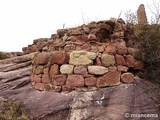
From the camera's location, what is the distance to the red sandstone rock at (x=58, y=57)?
5.96m

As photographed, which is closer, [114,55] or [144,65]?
[114,55]

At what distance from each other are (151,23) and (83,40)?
1953 mm

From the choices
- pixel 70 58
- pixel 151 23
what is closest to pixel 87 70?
pixel 70 58

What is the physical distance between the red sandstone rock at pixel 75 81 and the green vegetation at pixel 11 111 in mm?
1034

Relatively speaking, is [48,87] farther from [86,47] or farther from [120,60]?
[120,60]

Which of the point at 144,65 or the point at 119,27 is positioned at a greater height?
the point at 119,27

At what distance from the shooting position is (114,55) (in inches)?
230

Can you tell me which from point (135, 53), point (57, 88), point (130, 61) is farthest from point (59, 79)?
point (135, 53)

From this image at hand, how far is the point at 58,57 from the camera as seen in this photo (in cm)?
601

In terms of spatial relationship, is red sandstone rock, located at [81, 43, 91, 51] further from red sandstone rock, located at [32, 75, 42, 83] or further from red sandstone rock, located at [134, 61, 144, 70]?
red sandstone rock, located at [32, 75, 42, 83]

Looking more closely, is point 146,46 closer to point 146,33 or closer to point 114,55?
point 146,33

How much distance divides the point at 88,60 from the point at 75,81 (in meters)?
0.46

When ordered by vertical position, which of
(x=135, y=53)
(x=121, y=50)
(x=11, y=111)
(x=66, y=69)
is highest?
(x=121, y=50)

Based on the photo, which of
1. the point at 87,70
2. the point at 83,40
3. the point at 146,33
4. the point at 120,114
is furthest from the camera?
the point at 146,33
